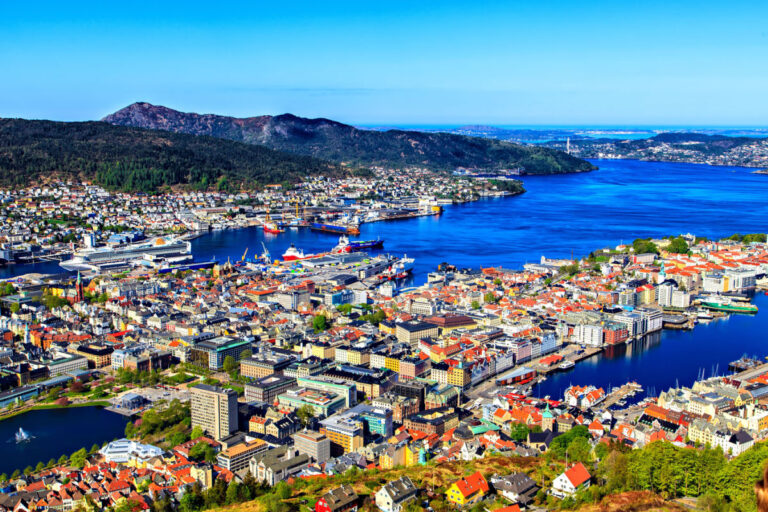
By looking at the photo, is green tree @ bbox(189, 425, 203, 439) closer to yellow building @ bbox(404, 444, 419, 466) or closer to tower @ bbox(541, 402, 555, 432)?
yellow building @ bbox(404, 444, 419, 466)

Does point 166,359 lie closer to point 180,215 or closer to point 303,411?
point 303,411

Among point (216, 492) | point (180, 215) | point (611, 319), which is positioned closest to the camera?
point (216, 492)

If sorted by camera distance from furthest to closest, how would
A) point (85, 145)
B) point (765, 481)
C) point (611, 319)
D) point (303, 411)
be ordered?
1. point (85, 145)
2. point (611, 319)
3. point (303, 411)
4. point (765, 481)

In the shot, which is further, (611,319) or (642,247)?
(642,247)

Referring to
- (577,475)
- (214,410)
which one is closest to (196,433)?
(214,410)

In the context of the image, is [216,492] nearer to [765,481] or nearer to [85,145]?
[765,481]

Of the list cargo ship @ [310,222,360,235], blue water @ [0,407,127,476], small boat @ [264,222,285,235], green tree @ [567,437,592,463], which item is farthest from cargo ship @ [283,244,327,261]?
green tree @ [567,437,592,463]

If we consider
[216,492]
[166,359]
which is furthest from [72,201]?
[216,492]

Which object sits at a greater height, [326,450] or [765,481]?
[765,481]
